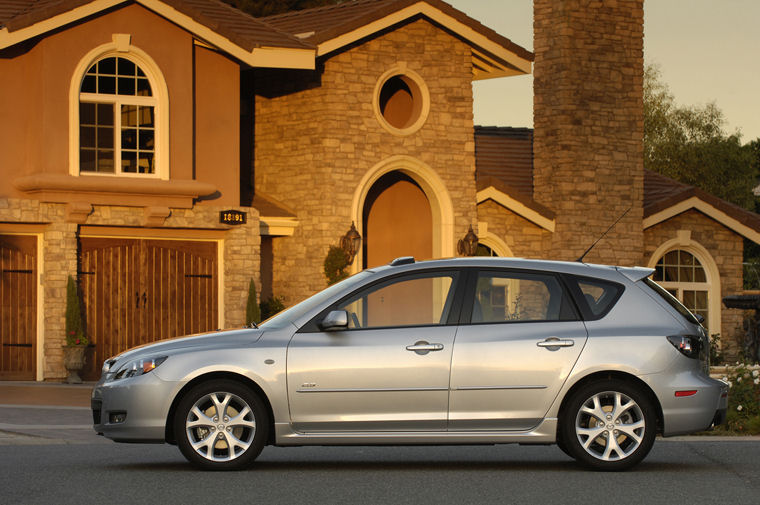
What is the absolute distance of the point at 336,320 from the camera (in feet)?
31.4

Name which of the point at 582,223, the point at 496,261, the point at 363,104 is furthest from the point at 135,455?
the point at 582,223

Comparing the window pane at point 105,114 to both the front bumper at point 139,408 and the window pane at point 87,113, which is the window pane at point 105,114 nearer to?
the window pane at point 87,113

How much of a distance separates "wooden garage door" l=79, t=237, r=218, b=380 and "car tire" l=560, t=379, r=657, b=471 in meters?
13.5

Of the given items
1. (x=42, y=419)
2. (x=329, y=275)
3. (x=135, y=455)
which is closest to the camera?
(x=135, y=455)

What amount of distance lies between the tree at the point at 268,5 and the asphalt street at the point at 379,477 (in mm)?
30876

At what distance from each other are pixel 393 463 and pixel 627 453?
77.0 inches

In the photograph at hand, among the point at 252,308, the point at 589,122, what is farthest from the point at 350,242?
the point at 589,122

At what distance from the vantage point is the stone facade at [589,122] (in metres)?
26.7

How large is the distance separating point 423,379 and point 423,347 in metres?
0.24

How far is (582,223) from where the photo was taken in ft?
87.7

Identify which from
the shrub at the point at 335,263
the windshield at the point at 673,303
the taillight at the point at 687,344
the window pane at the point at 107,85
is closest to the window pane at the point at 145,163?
the window pane at the point at 107,85

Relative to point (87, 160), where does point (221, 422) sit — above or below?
below

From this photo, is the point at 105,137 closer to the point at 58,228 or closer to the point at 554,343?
the point at 58,228

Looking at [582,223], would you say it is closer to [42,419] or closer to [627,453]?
[42,419]
